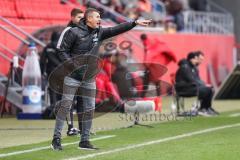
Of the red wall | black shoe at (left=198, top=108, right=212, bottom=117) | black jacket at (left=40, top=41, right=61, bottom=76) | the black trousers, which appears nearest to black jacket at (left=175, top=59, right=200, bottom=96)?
the black trousers

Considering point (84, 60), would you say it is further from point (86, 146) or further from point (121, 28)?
point (86, 146)

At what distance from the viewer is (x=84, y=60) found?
11883mm

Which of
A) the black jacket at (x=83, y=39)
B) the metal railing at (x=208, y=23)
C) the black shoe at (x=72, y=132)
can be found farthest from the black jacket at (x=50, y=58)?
the metal railing at (x=208, y=23)

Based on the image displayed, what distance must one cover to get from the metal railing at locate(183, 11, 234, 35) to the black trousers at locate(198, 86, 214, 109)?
1028cm

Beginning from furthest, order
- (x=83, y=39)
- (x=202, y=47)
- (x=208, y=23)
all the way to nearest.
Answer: (x=208, y=23) < (x=202, y=47) < (x=83, y=39)

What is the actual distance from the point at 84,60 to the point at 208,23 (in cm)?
1940

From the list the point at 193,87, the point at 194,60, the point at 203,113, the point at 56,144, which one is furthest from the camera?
the point at 194,60

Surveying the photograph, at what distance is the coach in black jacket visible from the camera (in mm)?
11688

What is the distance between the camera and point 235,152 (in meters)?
11.2

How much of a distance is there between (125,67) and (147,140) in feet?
20.7

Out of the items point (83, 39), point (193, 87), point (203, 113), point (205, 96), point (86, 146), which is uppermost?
point (83, 39)

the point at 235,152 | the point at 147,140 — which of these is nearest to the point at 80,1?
the point at 147,140

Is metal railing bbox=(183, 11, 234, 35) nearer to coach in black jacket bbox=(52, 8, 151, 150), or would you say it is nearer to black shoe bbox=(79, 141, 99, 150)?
coach in black jacket bbox=(52, 8, 151, 150)

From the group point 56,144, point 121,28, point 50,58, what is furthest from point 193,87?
point 56,144
